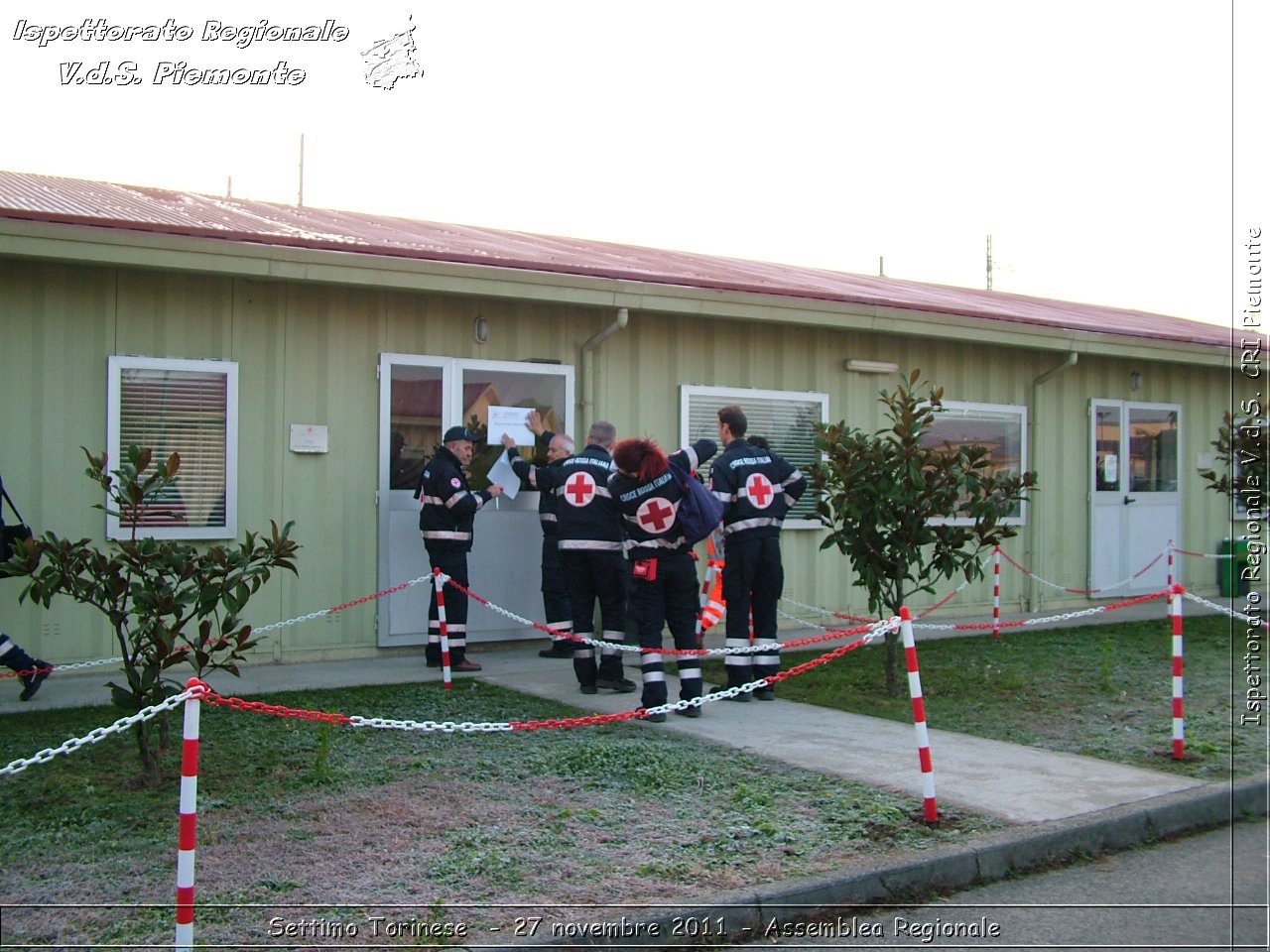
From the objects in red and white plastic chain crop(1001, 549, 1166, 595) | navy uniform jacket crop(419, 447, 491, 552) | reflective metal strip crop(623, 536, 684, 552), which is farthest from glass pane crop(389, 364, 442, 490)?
red and white plastic chain crop(1001, 549, 1166, 595)

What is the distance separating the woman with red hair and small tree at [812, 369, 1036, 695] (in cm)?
135

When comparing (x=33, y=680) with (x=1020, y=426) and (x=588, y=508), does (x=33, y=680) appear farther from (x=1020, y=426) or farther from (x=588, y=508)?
(x=1020, y=426)

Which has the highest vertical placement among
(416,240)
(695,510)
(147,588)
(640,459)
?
(416,240)

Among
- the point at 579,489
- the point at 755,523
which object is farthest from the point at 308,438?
the point at 755,523

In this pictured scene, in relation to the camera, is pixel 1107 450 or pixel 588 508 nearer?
pixel 588 508

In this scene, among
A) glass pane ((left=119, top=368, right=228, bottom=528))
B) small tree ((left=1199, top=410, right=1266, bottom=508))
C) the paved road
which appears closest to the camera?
the paved road

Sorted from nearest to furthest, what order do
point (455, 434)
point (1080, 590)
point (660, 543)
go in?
1. point (660, 543)
2. point (455, 434)
3. point (1080, 590)

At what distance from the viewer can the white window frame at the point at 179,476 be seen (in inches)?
372

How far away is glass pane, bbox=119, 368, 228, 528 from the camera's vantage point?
9562mm

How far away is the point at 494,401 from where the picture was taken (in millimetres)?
11055

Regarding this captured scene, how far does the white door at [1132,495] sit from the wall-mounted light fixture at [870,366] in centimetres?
347

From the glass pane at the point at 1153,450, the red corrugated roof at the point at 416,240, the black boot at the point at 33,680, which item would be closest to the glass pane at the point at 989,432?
the red corrugated roof at the point at 416,240

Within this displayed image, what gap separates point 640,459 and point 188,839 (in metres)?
4.32

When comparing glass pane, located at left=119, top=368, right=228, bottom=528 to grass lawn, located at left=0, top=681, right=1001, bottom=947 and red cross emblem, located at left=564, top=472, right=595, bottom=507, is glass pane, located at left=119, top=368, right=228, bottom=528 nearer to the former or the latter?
grass lawn, located at left=0, top=681, right=1001, bottom=947
